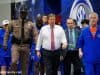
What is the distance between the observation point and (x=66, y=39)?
47.9 feet

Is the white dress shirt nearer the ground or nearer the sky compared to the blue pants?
nearer the sky

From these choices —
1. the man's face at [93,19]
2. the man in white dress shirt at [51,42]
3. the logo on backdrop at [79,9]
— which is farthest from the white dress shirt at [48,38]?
the logo on backdrop at [79,9]

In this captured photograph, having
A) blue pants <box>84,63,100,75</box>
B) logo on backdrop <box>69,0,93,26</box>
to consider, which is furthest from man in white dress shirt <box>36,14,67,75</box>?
logo on backdrop <box>69,0,93,26</box>

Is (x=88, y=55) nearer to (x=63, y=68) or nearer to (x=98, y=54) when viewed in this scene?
(x=98, y=54)

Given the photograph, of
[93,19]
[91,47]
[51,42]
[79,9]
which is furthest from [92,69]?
[79,9]

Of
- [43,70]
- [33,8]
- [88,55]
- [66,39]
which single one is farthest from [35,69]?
[33,8]

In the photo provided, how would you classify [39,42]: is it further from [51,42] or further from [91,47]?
[91,47]

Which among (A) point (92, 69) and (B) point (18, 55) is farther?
(B) point (18, 55)

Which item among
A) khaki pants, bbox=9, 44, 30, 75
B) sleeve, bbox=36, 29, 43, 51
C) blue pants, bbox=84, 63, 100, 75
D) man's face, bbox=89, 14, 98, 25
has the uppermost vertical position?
man's face, bbox=89, 14, 98, 25

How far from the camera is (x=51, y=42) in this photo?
13.8 meters

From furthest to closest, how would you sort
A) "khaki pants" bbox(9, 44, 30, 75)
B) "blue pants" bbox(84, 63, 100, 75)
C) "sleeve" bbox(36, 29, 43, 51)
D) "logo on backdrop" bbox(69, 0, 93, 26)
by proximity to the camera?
"logo on backdrop" bbox(69, 0, 93, 26)
"sleeve" bbox(36, 29, 43, 51)
"khaki pants" bbox(9, 44, 30, 75)
"blue pants" bbox(84, 63, 100, 75)

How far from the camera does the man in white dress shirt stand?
1376 centimetres

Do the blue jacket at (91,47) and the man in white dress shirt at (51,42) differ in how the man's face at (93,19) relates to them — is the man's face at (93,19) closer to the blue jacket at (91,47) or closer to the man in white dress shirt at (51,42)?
the blue jacket at (91,47)

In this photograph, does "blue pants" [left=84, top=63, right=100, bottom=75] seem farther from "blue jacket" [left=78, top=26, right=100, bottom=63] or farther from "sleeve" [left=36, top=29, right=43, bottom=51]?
"sleeve" [left=36, top=29, right=43, bottom=51]
